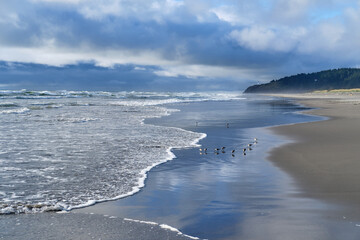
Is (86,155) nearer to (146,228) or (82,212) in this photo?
(82,212)

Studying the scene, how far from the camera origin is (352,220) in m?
5.73

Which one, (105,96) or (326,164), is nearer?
(326,164)

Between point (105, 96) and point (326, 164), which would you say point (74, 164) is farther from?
point (105, 96)

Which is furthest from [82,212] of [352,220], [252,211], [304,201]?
[352,220]

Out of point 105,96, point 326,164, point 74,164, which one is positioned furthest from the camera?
point 105,96

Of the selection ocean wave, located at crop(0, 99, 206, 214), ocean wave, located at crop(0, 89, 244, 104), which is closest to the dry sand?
ocean wave, located at crop(0, 99, 206, 214)

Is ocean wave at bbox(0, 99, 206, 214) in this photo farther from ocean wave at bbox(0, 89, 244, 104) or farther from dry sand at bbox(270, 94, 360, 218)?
ocean wave at bbox(0, 89, 244, 104)

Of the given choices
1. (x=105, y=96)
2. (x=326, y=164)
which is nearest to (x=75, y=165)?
(x=326, y=164)

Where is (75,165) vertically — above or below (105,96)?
below

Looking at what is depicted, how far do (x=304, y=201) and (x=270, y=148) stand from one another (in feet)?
22.3

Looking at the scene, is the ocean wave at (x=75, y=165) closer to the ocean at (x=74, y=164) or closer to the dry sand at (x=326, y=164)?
the ocean at (x=74, y=164)

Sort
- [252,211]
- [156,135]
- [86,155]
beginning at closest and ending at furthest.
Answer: [252,211] → [86,155] → [156,135]

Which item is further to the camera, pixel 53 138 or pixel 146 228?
pixel 53 138

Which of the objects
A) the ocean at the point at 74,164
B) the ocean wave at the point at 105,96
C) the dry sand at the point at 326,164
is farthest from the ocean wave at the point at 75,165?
the ocean wave at the point at 105,96
